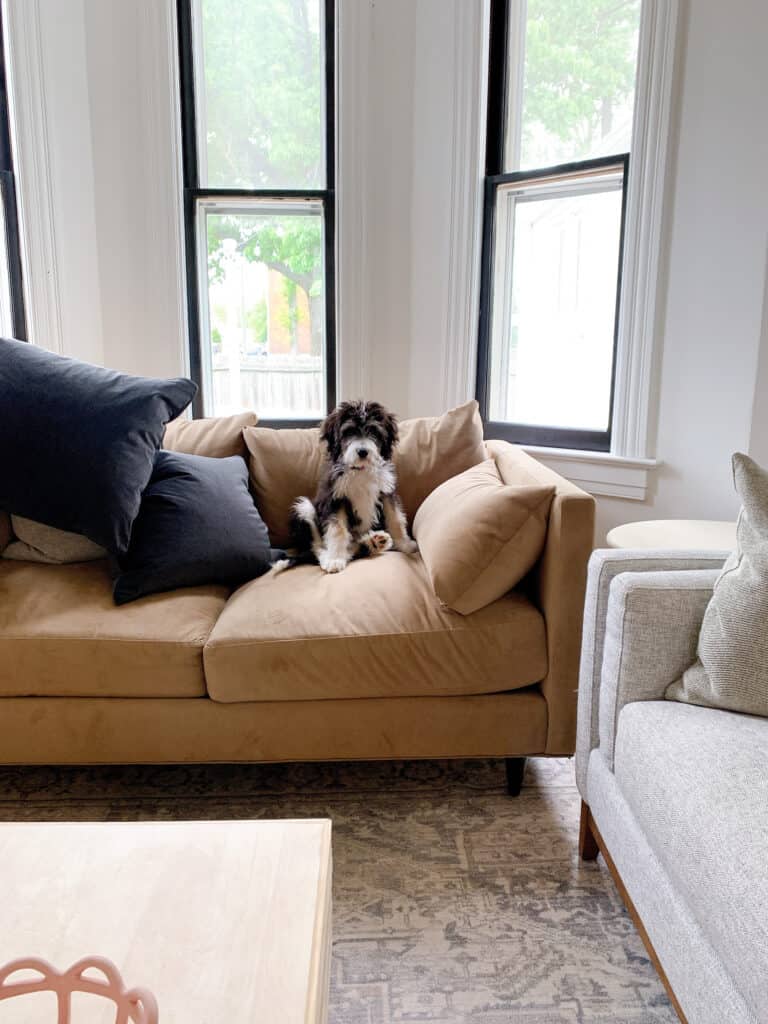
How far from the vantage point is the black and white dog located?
7.38 feet

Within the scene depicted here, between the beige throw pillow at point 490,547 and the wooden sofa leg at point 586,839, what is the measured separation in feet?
1.73

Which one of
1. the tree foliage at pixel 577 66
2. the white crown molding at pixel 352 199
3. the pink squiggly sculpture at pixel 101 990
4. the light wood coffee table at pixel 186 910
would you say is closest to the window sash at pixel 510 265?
the tree foliage at pixel 577 66

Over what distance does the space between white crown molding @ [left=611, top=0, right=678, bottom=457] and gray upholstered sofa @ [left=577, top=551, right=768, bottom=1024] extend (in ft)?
4.72

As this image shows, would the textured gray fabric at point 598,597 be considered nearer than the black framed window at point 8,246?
Yes

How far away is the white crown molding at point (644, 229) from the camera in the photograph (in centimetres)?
263

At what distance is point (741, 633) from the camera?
4.33ft

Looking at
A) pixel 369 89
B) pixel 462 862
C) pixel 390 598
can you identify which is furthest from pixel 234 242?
pixel 462 862

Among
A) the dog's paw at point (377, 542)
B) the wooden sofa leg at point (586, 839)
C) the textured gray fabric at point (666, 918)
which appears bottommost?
the wooden sofa leg at point (586, 839)

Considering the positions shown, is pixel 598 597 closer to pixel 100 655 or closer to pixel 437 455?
pixel 437 455

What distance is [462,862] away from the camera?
5.46 ft

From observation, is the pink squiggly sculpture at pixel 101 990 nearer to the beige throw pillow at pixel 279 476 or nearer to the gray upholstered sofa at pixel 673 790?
the gray upholstered sofa at pixel 673 790

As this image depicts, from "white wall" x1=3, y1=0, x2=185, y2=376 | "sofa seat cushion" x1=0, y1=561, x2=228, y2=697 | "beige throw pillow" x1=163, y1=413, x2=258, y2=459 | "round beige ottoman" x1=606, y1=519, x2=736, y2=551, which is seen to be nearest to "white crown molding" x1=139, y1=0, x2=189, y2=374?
"white wall" x1=3, y1=0, x2=185, y2=376

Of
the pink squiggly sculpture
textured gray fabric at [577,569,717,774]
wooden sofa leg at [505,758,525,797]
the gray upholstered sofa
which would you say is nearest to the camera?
the pink squiggly sculpture

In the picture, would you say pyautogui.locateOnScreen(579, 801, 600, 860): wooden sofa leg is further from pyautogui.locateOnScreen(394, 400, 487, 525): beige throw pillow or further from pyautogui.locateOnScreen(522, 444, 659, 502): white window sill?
pyautogui.locateOnScreen(522, 444, 659, 502): white window sill
